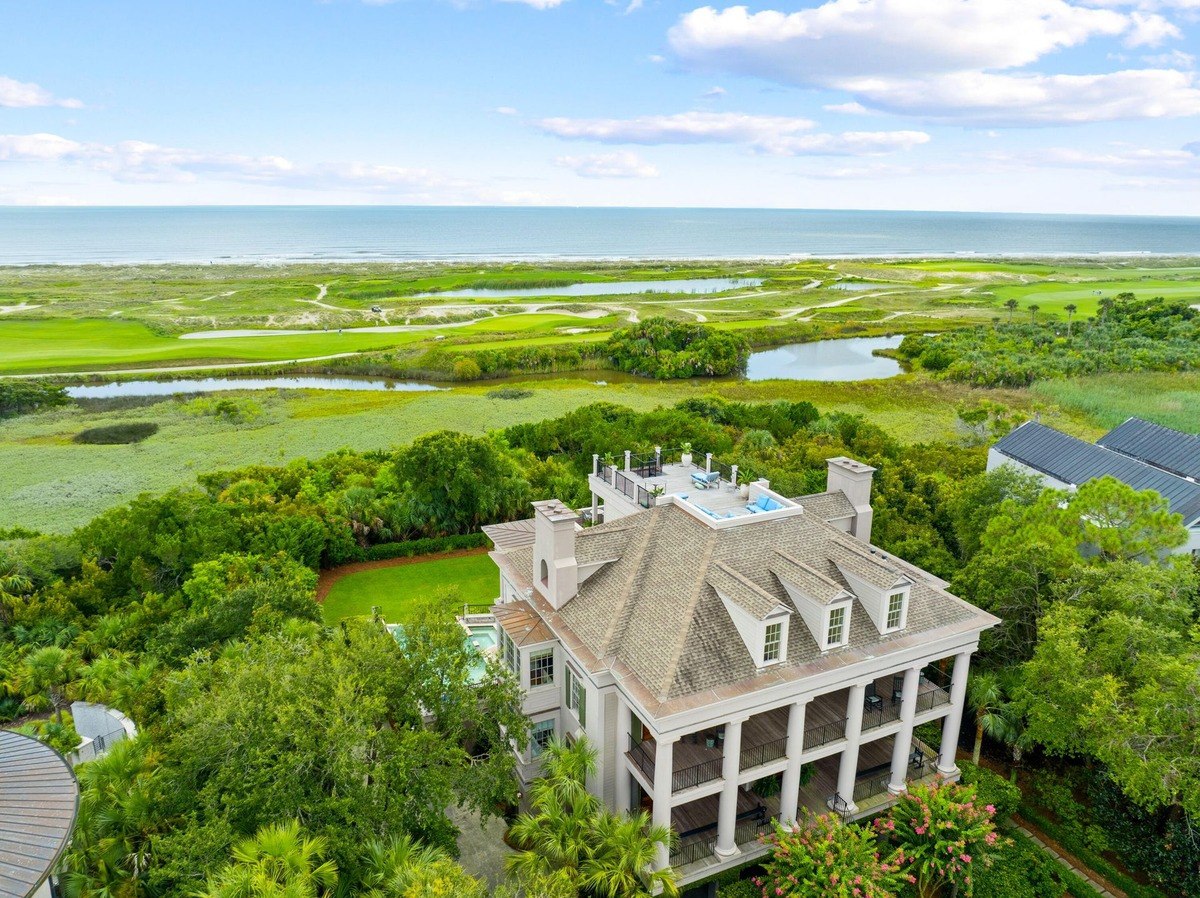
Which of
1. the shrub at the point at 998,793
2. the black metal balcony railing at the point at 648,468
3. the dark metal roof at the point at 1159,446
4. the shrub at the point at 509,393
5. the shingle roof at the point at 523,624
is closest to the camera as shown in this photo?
the shrub at the point at 998,793

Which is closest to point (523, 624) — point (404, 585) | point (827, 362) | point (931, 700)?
point (931, 700)

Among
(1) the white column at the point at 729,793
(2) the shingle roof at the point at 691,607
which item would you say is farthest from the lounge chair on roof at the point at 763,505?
(1) the white column at the point at 729,793

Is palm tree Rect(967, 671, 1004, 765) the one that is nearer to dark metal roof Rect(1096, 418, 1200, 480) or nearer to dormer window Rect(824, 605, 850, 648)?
dormer window Rect(824, 605, 850, 648)

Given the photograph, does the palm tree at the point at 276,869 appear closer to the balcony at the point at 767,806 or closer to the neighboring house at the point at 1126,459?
the balcony at the point at 767,806

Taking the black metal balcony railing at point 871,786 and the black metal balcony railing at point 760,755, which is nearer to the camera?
the black metal balcony railing at point 760,755

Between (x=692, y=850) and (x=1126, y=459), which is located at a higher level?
(x=1126, y=459)

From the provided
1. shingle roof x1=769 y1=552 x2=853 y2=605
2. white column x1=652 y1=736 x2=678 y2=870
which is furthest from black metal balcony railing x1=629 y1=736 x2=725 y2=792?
shingle roof x1=769 y1=552 x2=853 y2=605

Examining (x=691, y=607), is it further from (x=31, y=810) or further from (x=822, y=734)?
(x=31, y=810)
